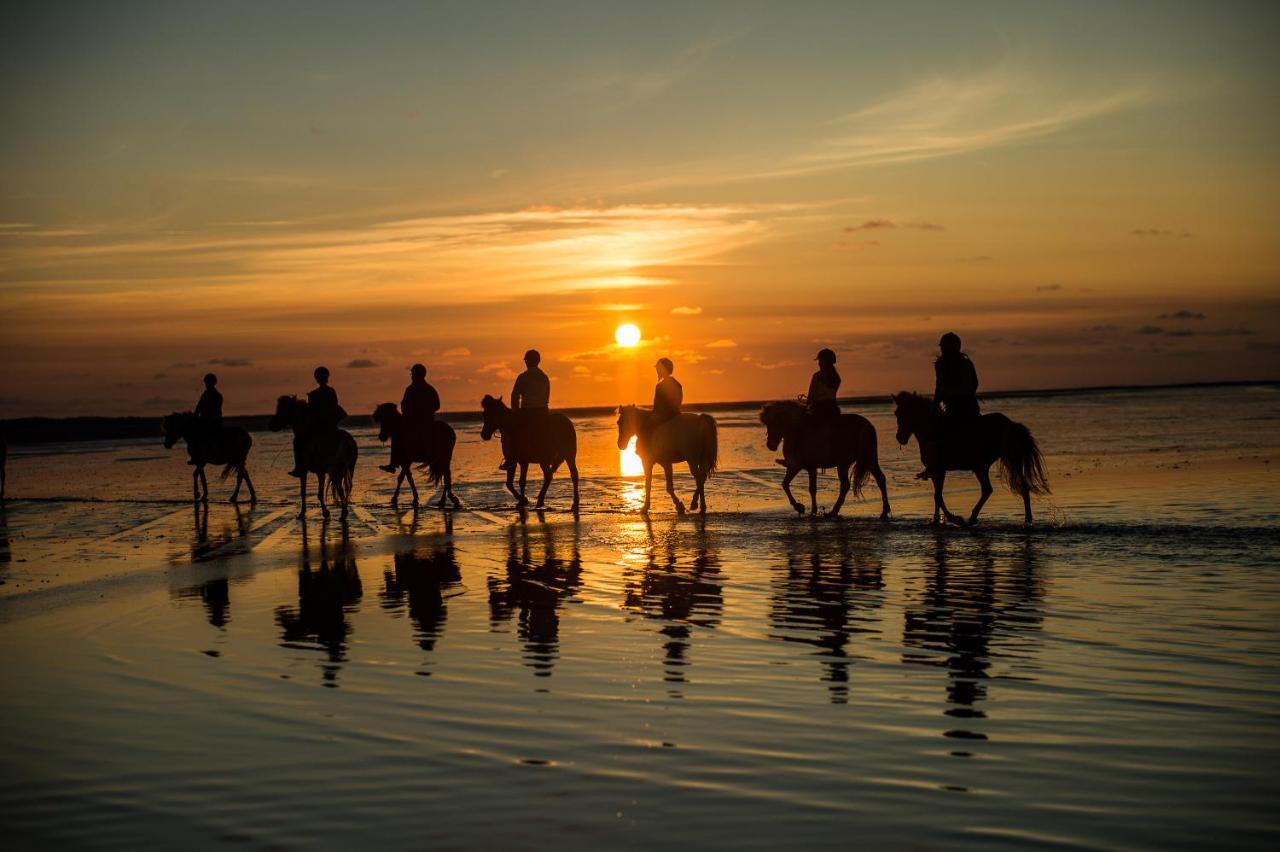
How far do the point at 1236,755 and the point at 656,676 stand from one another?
3414mm

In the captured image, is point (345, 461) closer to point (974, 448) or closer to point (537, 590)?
point (537, 590)

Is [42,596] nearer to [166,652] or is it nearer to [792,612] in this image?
[166,652]

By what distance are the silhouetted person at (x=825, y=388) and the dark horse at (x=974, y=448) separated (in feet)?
4.11

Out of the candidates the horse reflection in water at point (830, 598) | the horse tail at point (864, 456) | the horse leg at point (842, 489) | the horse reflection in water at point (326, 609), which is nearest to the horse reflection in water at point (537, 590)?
the horse reflection in water at point (326, 609)

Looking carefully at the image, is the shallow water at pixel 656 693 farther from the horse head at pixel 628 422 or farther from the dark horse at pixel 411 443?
the dark horse at pixel 411 443

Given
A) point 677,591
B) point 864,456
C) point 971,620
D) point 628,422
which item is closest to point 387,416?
point 628,422

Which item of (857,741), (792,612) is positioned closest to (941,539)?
(792,612)

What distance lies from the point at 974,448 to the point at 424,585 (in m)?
8.64

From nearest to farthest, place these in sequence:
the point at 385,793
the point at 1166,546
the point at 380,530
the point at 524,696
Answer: the point at 385,793
the point at 524,696
the point at 1166,546
the point at 380,530

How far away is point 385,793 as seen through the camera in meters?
5.34

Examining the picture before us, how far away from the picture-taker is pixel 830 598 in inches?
422

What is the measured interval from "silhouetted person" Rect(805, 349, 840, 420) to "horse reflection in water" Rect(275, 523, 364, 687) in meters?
7.61

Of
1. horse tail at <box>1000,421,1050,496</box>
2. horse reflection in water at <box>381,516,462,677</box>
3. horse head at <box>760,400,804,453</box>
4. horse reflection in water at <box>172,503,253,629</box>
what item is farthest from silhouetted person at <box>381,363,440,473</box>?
horse tail at <box>1000,421,1050,496</box>

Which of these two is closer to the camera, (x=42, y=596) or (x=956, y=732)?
(x=956, y=732)
